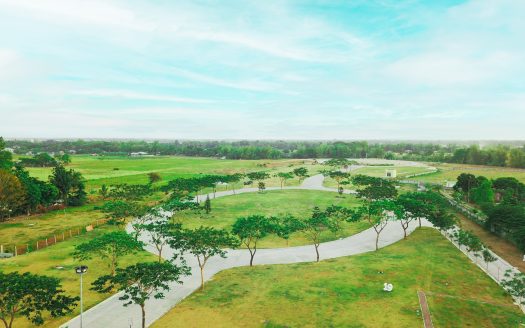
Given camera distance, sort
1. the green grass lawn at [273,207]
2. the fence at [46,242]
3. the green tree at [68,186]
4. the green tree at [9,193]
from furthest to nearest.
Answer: the green tree at [68,186] < the green tree at [9,193] < the green grass lawn at [273,207] < the fence at [46,242]

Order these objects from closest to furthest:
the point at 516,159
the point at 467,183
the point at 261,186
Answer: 1. the point at 467,183
2. the point at 261,186
3. the point at 516,159

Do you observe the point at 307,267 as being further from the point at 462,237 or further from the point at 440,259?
the point at 462,237

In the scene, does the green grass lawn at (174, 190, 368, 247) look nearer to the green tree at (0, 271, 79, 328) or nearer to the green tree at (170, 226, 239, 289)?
the green tree at (170, 226, 239, 289)

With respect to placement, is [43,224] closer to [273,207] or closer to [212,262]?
[212,262]

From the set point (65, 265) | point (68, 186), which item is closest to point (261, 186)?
point (68, 186)

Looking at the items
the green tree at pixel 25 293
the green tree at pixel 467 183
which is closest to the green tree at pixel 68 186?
the green tree at pixel 25 293

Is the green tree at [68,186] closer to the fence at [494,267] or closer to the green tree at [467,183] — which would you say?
the fence at [494,267]
